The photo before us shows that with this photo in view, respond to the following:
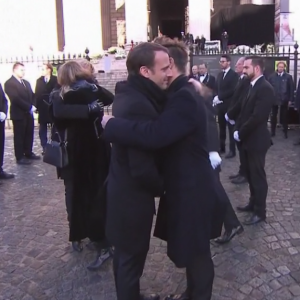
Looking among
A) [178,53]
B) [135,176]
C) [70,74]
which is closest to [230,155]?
[70,74]

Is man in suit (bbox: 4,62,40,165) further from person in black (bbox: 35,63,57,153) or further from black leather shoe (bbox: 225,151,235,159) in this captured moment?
black leather shoe (bbox: 225,151,235,159)

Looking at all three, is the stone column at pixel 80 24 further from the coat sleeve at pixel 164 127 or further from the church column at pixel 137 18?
the coat sleeve at pixel 164 127

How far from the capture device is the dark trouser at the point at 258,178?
4977 millimetres

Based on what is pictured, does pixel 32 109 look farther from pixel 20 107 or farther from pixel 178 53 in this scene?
pixel 178 53

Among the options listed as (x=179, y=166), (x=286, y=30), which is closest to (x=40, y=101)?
(x=179, y=166)

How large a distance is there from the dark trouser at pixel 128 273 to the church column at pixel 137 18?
63.5ft

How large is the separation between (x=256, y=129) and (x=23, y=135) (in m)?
5.37

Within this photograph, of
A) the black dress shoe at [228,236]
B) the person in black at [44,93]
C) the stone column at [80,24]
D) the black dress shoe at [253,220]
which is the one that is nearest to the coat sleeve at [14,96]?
the person in black at [44,93]

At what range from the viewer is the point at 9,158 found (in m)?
9.38

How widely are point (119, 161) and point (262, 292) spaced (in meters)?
1.74

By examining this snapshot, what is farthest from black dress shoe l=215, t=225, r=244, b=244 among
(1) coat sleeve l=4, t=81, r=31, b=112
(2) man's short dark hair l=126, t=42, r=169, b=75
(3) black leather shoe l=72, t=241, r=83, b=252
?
(1) coat sleeve l=4, t=81, r=31, b=112

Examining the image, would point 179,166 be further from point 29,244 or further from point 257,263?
point 29,244

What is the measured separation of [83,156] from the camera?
13.3ft

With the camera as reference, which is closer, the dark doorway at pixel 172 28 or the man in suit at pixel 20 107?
the man in suit at pixel 20 107
